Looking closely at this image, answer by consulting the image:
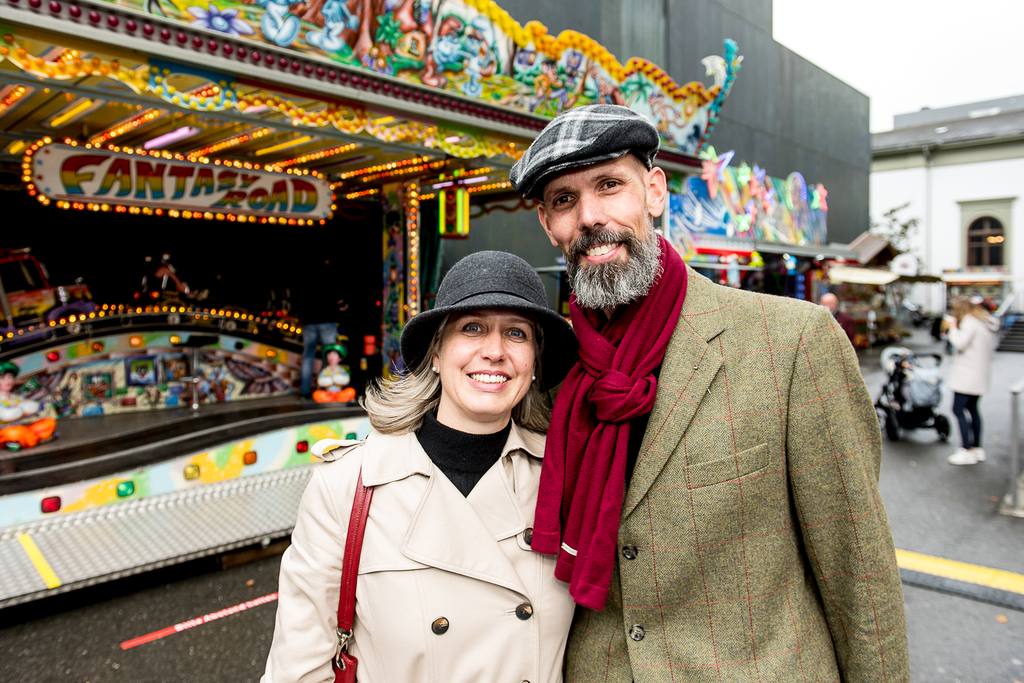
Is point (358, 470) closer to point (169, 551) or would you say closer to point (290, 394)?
point (169, 551)

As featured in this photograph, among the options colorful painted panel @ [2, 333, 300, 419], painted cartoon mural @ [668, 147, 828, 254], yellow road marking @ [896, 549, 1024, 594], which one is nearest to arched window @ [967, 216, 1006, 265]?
painted cartoon mural @ [668, 147, 828, 254]

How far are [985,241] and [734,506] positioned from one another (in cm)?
3675

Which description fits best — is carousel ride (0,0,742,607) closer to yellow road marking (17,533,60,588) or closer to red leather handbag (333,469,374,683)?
yellow road marking (17,533,60,588)

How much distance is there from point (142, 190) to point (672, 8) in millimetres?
12175

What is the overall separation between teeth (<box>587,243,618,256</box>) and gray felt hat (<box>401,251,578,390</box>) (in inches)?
7.0

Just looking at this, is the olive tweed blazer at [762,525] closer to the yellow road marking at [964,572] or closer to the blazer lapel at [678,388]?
the blazer lapel at [678,388]

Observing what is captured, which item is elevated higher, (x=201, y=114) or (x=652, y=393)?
(x=201, y=114)

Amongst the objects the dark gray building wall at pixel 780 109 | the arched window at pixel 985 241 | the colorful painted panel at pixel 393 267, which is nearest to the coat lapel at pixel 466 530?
the colorful painted panel at pixel 393 267

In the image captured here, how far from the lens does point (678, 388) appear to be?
1.46 metres

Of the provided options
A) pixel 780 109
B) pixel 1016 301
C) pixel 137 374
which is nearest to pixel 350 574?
pixel 137 374

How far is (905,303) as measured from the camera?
29734 millimetres

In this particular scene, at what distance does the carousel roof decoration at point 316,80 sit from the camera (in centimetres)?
344

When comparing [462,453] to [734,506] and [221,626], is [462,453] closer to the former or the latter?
[734,506]

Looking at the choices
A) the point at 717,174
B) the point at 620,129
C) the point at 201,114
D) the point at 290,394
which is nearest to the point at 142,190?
the point at 201,114
